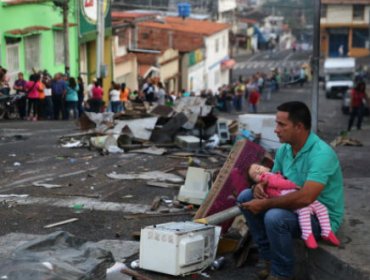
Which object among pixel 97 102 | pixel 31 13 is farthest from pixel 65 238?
pixel 31 13

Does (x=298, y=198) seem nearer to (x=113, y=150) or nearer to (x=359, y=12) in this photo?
(x=113, y=150)

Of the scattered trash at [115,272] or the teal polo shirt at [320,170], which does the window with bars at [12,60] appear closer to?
the scattered trash at [115,272]

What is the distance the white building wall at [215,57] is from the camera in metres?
56.0

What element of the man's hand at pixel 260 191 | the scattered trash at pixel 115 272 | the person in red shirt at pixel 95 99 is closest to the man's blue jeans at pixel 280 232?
the man's hand at pixel 260 191

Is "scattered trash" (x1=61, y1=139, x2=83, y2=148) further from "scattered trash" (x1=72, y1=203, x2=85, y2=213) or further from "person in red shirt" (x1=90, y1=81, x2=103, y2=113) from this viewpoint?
"person in red shirt" (x1=90, y1=81, x2=103, y2=113)

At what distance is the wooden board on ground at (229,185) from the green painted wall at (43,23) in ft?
64.3

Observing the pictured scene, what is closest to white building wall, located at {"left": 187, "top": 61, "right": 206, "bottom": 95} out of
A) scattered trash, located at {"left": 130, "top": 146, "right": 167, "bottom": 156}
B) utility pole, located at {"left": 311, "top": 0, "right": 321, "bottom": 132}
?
utility pole, located at {"left": 311, "top": 0, "right": 321, "bottom": 132}

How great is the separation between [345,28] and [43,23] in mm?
49345

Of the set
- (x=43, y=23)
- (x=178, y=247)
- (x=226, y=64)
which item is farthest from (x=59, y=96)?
(x=226, y=64)

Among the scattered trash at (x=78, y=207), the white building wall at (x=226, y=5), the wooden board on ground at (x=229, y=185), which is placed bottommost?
the scattered trash at (x=78, y=207)

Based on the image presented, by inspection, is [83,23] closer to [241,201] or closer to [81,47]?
[81,47]

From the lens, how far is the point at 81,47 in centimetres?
3375

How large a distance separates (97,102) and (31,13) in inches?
306

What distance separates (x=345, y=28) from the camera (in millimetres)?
74375
